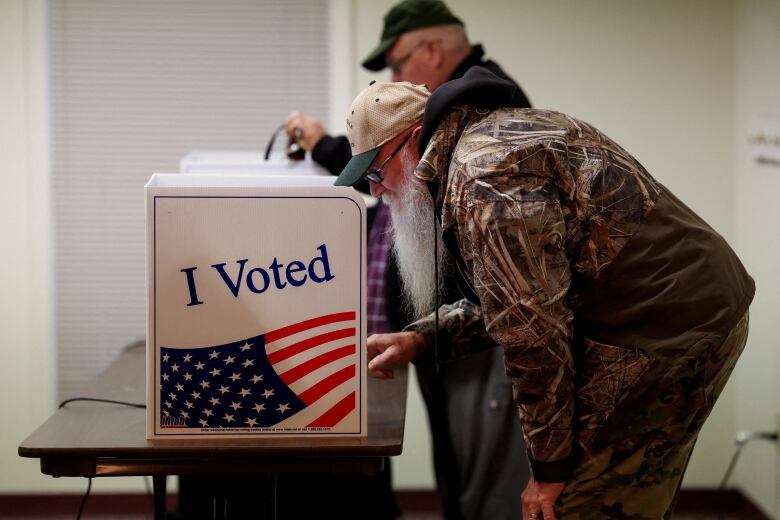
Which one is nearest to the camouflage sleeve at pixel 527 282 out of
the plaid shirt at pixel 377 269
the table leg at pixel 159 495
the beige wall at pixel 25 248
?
the table leg at pixel 159 495

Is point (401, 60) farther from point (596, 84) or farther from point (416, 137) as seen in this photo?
point (416, 137)

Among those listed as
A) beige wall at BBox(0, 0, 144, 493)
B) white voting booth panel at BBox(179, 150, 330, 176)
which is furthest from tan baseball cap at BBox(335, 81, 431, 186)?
beige wall at BBox(0, 0, 144, 493)

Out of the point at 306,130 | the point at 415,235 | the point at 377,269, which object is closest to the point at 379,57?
the point at 306,130

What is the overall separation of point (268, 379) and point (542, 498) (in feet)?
1.52

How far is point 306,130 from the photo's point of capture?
2.78 meters

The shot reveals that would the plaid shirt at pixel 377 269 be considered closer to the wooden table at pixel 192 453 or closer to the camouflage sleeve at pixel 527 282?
the wooden table at pixel 192 453

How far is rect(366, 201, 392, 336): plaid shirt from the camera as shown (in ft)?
8.89

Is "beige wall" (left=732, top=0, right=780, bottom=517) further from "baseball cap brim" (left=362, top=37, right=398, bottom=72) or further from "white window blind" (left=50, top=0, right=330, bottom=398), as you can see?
"white window blind" (left=50, top=0, right=330, bottom=398)

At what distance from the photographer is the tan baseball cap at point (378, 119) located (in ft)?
5.25

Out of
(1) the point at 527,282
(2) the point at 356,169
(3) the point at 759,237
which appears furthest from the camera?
(3) the point at 759,237

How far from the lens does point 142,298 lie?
3.57 m

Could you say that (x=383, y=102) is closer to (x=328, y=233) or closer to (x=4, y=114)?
(x=328, y=233)

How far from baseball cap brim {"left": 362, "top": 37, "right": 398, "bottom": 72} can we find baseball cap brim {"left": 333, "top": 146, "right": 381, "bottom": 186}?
4.36 ft

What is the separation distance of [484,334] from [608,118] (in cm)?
185
